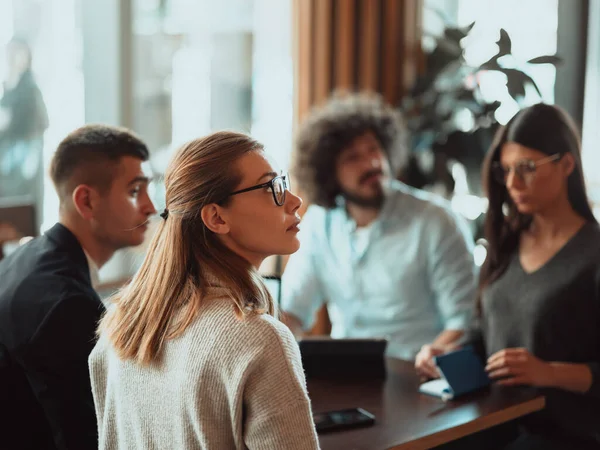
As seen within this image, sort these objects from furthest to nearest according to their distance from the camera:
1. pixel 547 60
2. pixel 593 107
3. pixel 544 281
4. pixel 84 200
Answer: pixel 593 107 < pixel 547 60 < pixel 544 281 < pixel 84 200

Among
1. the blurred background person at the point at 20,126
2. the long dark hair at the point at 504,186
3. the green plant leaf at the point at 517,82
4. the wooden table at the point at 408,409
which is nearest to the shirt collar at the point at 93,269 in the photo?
the wooden table at the point at 408,409

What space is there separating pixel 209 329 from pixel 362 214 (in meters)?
1.70

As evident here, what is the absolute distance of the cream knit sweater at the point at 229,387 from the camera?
1.28 meters

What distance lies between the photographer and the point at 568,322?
210cm

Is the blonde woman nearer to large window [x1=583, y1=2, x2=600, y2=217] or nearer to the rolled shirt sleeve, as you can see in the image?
the rolled shirt sleeve

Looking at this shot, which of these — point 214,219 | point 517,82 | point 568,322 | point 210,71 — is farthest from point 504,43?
point 214,219

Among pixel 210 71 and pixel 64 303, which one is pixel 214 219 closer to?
pixel 64 303

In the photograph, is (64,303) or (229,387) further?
(64,303)

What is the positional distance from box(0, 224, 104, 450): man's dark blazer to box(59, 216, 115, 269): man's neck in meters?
0.12

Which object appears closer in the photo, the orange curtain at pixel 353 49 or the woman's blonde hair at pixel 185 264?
the woman's blonde hair at pixel 185 264

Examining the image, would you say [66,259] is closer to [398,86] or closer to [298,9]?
[298,9]

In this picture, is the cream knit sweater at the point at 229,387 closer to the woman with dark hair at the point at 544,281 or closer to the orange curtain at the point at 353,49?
the woman with dark hair at the point at 544,281

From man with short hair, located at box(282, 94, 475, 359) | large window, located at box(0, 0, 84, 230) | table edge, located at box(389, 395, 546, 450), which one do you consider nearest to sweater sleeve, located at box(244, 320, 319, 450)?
table edge, located at box(389, 395, 546, 450)

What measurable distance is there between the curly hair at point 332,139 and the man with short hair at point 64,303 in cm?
117
